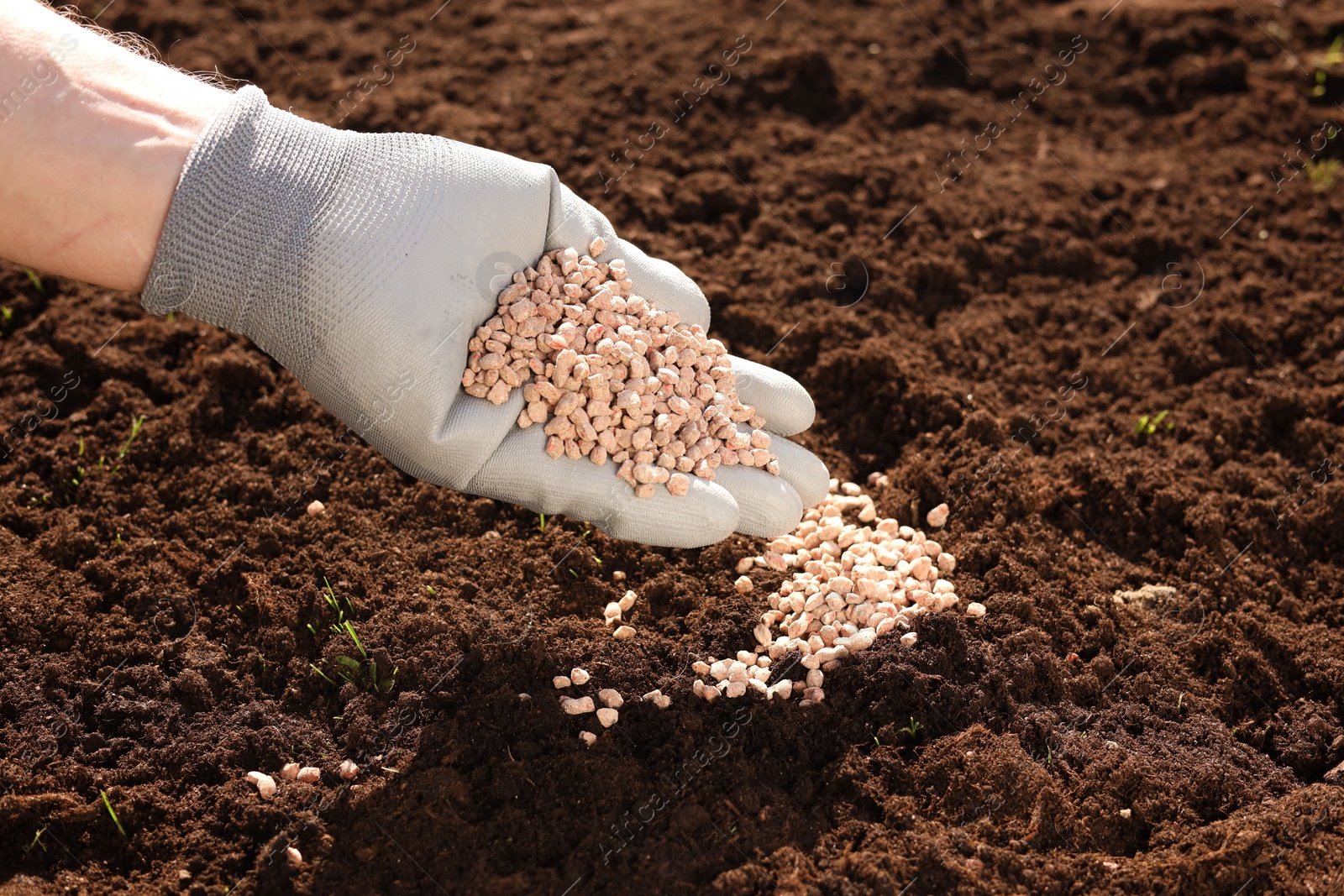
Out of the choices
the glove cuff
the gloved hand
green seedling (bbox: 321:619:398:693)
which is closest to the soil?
green seedling (bbox: 321:619:398:693)

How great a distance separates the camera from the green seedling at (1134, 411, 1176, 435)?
10.4 ft

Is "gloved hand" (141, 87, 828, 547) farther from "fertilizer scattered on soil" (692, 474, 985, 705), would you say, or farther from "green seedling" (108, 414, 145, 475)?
"green seedling" (108, 414, 145, 475)

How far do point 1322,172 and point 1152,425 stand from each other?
148cm

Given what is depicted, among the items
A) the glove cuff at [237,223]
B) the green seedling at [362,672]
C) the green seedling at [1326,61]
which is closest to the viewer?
the glove cuff at [237,223]

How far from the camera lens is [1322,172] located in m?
3.91

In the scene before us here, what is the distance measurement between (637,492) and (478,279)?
24.4 inches

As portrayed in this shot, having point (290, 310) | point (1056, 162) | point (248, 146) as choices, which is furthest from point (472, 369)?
point (1056, 162)

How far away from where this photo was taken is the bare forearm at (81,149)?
234 centimetres

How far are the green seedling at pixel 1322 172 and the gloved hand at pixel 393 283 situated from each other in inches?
100

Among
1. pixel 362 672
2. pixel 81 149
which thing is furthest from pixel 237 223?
pixel 362 672

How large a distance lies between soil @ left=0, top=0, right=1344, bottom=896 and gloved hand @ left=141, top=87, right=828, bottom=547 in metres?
0.32

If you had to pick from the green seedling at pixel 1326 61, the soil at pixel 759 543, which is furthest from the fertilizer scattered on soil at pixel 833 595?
the green seedling at pixel 1326 61

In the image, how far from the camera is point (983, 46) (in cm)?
438

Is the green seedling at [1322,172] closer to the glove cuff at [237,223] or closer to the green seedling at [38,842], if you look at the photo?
the glove cuff at [237,223]
